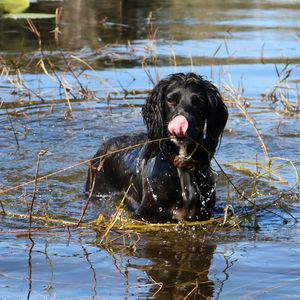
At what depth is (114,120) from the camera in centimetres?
1091

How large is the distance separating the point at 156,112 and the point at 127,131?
12.4ft

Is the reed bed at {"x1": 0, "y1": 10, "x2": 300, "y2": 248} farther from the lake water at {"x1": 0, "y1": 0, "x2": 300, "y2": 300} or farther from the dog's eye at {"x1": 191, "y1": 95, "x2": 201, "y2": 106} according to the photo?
the dog's eye at {"x1": 191, "y1": 95, "x2": 201, "y2": 106}

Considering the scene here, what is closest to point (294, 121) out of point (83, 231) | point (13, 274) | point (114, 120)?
point (114, 120)

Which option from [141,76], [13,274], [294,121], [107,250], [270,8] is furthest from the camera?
[270,8]

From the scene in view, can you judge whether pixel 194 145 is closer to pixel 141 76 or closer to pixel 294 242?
pixel 294 242

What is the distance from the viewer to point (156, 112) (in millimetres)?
6637

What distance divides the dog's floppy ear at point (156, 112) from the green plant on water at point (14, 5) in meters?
14.2

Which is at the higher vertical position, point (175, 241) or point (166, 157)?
point (166, 157)

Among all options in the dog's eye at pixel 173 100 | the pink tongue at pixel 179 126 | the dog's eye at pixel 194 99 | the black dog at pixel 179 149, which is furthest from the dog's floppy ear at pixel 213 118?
the pink tongue at pixel 179 126

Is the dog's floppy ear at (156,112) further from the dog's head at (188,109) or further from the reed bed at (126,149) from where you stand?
the reed bed at (126,149)

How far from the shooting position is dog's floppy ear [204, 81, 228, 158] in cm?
663

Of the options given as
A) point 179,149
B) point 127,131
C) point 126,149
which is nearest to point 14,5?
point 127,131

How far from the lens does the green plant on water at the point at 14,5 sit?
805 inches

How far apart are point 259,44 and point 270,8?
722cm
